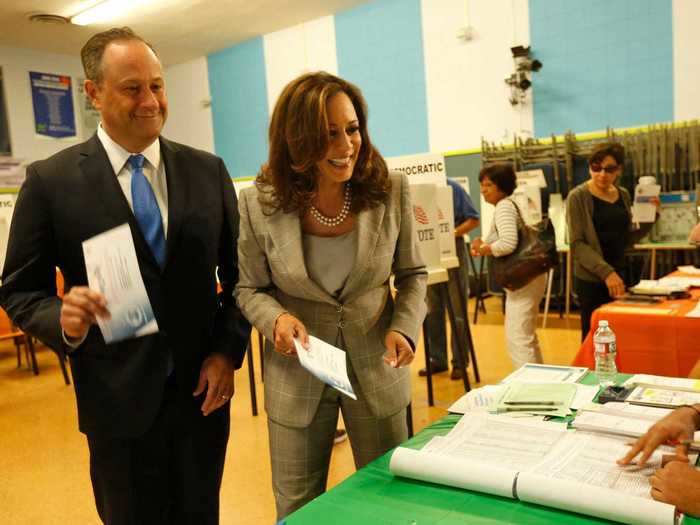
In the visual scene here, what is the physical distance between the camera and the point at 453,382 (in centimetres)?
466

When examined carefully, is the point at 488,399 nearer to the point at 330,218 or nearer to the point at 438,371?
the point at 330,218

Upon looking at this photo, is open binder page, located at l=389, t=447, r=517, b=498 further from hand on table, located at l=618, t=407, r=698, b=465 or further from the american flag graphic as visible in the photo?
the american flag graphic

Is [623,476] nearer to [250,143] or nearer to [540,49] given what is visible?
[540,49]

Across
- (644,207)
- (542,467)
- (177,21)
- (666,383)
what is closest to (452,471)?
(542,467)

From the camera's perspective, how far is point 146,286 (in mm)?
1492

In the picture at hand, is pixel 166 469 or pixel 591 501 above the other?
pixel 591 501

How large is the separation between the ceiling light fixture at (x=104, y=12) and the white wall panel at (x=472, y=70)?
372 centimetres

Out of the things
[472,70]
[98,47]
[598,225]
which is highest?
[472,70]

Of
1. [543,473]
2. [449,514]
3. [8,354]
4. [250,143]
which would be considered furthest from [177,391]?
[250,143]

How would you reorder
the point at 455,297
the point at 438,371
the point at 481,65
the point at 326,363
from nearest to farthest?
the point at 326,363 < the point at 455,297 < the point at 438,371 < the point at 481,65

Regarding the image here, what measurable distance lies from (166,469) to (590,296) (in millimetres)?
3011

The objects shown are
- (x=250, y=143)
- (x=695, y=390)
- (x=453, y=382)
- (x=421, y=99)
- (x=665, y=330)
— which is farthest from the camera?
(x=250, y=143)

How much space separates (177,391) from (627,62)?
6.65 metres

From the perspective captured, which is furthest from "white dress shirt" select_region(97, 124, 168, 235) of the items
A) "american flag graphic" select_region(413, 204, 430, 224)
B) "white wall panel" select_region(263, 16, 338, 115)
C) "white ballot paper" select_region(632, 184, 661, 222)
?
"white wall panel" select_region(263, 16, 338, 115)
